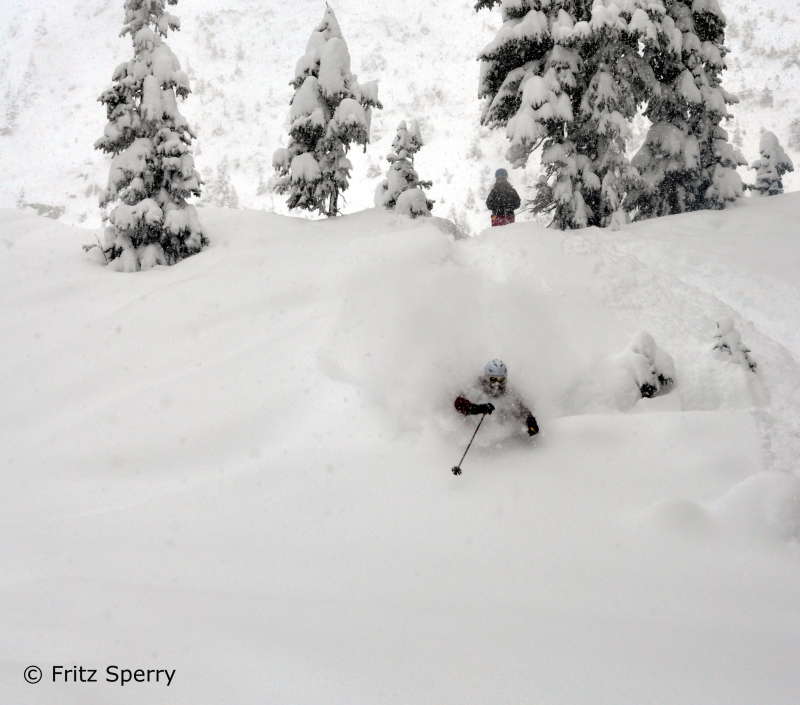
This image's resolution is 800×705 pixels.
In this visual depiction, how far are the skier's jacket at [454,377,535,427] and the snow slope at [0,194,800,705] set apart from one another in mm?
235

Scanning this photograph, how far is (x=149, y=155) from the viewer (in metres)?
11.6

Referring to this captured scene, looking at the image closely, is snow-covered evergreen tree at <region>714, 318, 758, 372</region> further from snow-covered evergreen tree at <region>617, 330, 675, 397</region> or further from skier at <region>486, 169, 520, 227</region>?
skier at <region>486, 169, 520, 227</region>

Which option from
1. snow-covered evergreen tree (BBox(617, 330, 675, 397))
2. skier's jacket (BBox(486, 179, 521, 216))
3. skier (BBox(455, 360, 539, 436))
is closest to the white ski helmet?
skier (BBox(455, 360, 539, 436))

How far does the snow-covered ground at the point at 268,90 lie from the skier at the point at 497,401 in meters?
47.0

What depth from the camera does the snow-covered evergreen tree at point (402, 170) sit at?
612 inches

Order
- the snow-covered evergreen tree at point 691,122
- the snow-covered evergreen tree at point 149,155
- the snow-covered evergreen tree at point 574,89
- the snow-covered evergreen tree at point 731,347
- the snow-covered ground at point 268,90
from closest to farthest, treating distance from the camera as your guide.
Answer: the snow-covered evergreen tree at point 731,347
the snow-covered evergreen tree at point 149,155
the snow-covered evergreen tree at point 574,89
the snow-covered evergreen tree at point 691,122
the snow-covered ground at point 268,90

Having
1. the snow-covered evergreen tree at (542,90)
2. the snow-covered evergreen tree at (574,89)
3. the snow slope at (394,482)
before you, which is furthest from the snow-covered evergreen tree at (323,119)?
the snow slope at (394,482)

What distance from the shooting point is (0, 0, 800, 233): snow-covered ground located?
62.1 m

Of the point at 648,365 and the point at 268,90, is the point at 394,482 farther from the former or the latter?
the point at 268,90

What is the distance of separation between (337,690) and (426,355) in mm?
4838

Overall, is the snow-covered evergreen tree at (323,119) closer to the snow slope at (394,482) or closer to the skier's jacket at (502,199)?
the skier's jacket at (502,199)

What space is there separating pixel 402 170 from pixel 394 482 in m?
12.3

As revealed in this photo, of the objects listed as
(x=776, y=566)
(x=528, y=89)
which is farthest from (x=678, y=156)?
(x=776, y=566)

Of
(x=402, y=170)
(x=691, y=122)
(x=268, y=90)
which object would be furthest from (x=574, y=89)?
(x=268, y=90)
